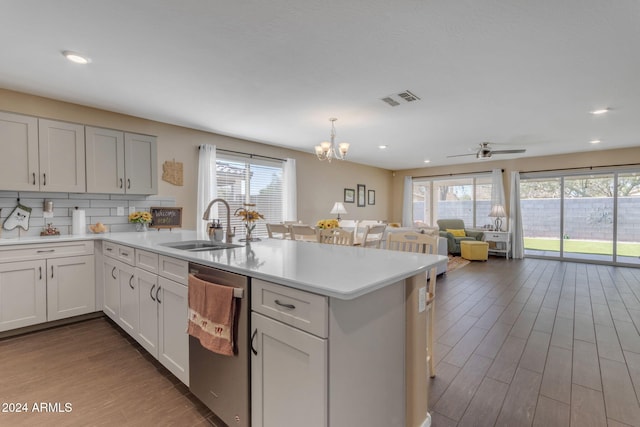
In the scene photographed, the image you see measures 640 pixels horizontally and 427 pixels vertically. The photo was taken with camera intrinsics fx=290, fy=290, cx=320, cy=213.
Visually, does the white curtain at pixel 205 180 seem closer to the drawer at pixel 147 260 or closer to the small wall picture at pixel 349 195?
the drawer at pixel 147 260

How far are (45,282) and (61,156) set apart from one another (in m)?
1.33

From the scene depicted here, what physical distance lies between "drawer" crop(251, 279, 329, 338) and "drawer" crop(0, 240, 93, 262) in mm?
2735

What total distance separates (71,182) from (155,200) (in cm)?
102

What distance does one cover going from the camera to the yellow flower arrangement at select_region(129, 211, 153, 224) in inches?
145

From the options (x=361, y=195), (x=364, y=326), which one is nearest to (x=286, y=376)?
(x=364, y=326)

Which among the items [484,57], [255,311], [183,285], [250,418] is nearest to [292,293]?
[255,311]

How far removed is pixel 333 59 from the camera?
8.10ft

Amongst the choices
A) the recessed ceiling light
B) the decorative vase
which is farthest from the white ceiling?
the decorative vase

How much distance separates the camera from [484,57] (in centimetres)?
242

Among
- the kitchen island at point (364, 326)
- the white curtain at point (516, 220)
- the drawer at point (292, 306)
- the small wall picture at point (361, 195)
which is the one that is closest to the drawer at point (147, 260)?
the kitchen island at point (364, 326)

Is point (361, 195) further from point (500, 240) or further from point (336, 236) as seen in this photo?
point (336, 236)

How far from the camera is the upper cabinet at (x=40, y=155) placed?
2.84m

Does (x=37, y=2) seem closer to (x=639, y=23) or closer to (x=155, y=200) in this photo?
(x=155, y=200)

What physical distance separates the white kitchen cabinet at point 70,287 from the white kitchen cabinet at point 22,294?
5 cm
